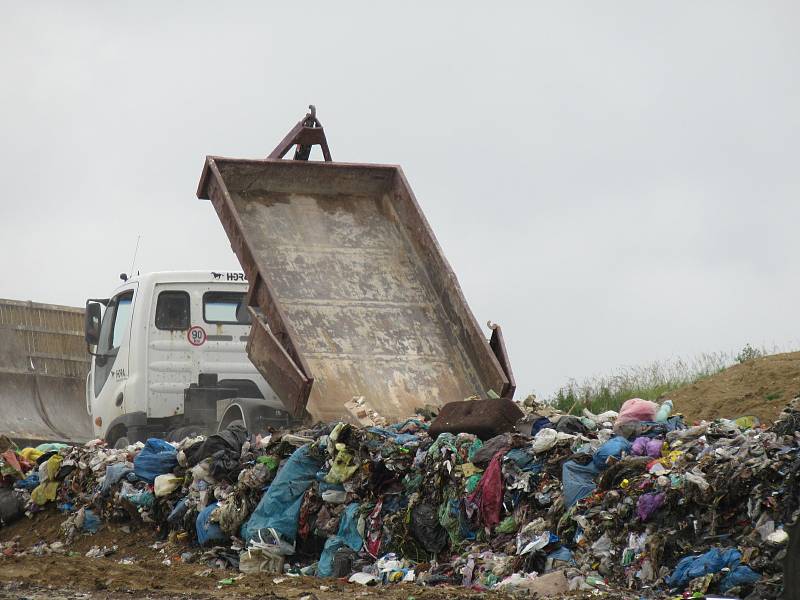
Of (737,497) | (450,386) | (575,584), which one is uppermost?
(450,386)

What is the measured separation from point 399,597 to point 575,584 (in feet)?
3.04

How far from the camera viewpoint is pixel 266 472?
327 inches

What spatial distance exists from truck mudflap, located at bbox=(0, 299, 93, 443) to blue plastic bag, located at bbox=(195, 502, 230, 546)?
25.2ft

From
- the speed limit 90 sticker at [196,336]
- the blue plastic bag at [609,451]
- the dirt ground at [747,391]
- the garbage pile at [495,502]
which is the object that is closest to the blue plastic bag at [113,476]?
the garbage pile at [495,502]

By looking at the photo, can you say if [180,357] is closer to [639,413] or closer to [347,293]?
[347,293]

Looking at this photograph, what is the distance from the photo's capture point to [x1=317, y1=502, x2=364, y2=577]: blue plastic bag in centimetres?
757

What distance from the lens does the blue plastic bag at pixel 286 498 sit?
7.92 metres

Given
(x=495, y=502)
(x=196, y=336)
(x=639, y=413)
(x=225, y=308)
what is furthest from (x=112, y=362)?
(x=639, y=413)

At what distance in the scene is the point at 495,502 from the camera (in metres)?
7.11

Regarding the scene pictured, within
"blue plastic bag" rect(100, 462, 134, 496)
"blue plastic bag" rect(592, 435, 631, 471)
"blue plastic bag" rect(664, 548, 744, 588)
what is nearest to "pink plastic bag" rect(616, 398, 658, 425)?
"blue plastic bag" rect(592, 435, 631, 471)

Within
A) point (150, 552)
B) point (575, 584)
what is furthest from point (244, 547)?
point (575, 584)

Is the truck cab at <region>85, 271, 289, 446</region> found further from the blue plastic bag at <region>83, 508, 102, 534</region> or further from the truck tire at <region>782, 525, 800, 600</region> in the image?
the truck tire at <region>782, 525, 800, 600</region>

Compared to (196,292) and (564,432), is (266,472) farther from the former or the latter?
(196,292)

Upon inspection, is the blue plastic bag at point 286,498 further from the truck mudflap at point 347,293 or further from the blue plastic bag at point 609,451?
the blue plastic bag at point 609,451
